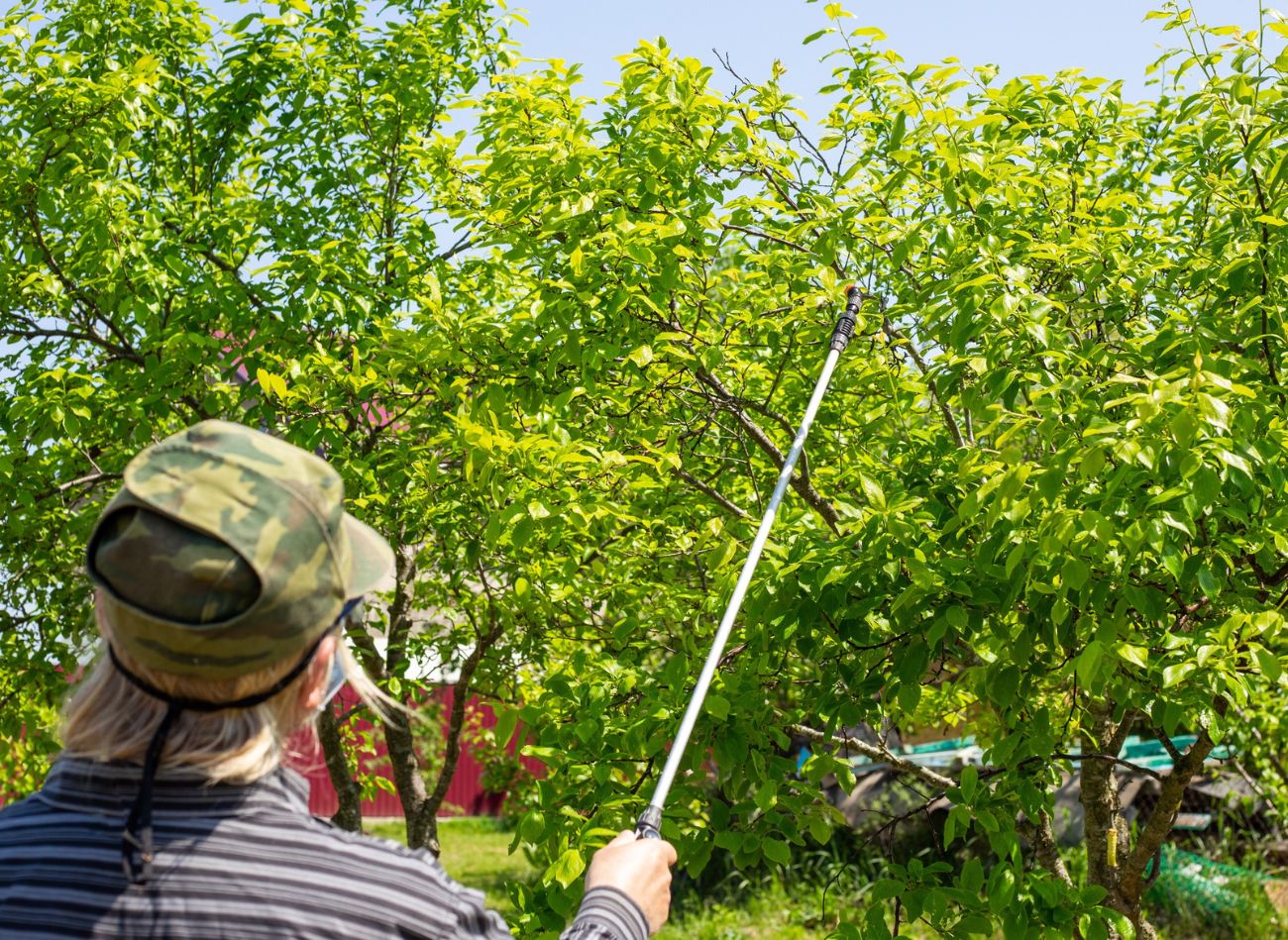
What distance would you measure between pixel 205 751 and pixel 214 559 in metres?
0.22

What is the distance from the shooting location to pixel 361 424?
637 cm

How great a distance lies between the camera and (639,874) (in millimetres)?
1814

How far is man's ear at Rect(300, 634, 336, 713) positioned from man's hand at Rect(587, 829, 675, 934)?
19.7 inches

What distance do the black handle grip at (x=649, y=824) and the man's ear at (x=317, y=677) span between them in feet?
2.06

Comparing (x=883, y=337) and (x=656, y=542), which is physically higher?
(x=883, y=337)

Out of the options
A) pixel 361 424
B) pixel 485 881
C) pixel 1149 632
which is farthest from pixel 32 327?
pixel 485 881

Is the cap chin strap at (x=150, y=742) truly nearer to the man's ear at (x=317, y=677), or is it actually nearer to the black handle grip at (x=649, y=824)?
the man's ear at (x=317, y=677)

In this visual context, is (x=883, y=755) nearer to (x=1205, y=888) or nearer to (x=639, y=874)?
(x=639, y=874)

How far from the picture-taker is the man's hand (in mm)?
1783

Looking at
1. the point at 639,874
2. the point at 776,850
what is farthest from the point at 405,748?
the point at 639,874

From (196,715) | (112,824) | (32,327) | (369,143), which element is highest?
(369,143)

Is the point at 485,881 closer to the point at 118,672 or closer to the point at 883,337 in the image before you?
the point at 883,337

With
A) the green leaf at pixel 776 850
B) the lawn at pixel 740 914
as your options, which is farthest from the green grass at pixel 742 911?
the green leaf at pixel 776 850

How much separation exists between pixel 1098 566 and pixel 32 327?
5792 mm
